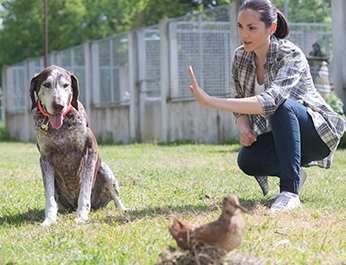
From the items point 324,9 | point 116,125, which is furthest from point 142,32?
point 324,9

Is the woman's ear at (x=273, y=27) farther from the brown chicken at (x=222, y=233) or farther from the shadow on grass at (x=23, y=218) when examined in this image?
the shadow on grass at (x=23, y=218)

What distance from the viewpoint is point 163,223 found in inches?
142

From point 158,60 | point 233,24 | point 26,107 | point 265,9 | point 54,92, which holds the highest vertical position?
point 233,24

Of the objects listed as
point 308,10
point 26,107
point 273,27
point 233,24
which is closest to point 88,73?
point 26,107

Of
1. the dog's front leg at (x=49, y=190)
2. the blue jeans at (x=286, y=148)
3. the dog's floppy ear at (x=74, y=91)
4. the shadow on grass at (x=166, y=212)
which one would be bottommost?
the shadow on grass at (x=166, y=212)

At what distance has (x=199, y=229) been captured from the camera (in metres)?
2.44

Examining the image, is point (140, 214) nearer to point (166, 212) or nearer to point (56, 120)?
point (166, 212)

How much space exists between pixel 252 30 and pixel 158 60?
1187cm

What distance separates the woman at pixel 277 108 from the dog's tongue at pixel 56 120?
1.39 m

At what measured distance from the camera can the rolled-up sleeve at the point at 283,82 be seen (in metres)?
3.75

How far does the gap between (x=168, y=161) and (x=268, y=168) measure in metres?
4.60

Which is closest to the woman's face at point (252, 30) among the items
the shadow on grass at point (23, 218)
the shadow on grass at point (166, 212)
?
the shadow on grass at point (166, 212)

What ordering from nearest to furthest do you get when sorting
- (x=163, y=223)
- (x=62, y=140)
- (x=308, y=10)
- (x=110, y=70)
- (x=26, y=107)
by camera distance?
1. (x=163, y=223)
2. (x=62, y=140)
3. (x=308, y=10)
4. (x=110, y=70)
5. (x=26, y=107)

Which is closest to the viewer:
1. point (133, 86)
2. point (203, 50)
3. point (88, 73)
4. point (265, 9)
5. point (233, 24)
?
point (265, 9)
